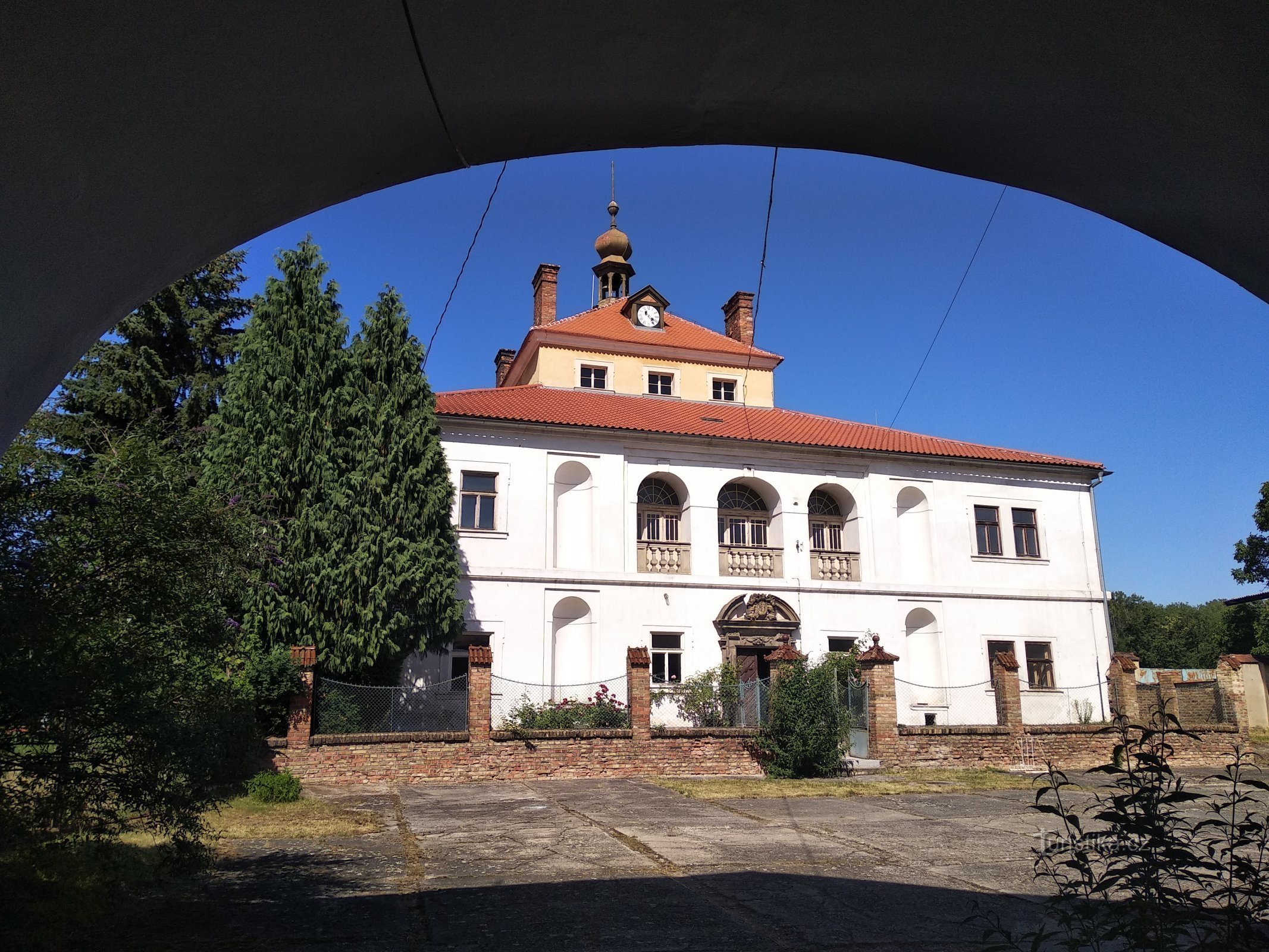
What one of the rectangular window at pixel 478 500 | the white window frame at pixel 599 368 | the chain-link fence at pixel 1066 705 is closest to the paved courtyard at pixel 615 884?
the rectangular window at pixel 478 500

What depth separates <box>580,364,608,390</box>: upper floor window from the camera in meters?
29.7

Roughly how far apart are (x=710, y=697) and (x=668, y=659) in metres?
2.40

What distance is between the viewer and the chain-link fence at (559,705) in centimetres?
2014

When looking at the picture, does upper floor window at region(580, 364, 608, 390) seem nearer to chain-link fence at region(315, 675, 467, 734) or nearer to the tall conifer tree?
the tall conifer tree

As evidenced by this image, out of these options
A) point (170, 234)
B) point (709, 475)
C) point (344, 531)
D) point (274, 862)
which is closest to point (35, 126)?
point (170, 234)

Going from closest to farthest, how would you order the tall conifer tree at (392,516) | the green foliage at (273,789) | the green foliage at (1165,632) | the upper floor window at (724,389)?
the green foliage at (273,789), the tall conifer tree at (392,516), the upper floor window at (724,389), the green foliage at (1165,632)

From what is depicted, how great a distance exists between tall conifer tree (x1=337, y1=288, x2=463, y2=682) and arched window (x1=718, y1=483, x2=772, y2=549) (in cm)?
804

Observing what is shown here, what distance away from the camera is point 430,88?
9.21 feet

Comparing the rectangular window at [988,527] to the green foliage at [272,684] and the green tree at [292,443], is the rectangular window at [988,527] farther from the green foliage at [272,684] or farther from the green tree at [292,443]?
the green foliage at [272,684]

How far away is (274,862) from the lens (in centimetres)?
936

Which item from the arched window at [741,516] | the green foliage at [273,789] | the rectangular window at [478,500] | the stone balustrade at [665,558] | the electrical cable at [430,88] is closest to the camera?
the electrical cable at [430,88]

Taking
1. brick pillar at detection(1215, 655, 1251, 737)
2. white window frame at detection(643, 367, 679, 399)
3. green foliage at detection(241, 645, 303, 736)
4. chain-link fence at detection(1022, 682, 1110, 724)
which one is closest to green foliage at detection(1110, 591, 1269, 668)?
chain-link fence at detection(1022, 682, 1110, 724)

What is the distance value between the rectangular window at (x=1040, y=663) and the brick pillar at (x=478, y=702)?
52.4ft

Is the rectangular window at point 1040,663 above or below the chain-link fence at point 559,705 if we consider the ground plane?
above
